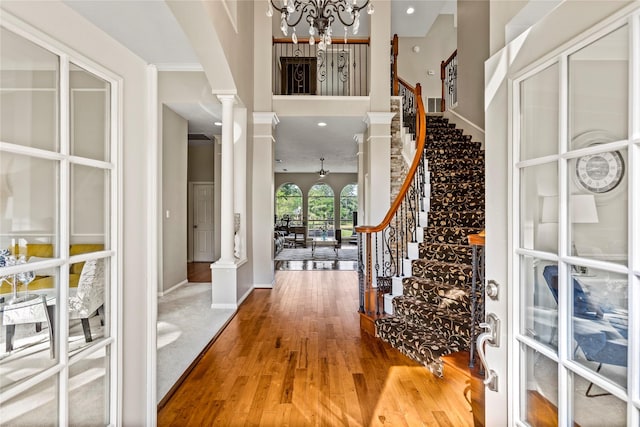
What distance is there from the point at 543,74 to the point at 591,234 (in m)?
0.55

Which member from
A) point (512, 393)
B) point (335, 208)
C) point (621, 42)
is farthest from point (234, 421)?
point (335, 208)

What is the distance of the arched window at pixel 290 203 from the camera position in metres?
Result: 14.9

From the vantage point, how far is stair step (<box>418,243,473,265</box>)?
3293mm

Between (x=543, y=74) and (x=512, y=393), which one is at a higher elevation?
(x=543, y=74)

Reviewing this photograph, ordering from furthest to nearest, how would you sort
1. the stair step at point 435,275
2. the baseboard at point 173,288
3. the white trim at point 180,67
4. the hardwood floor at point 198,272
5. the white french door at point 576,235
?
1. the hardwood floor at point 198,272
2. the baseboard at point 173,288
3. the white trim at point 180,67
4. the stair step at point 435,275
5. the white french door at point 576,235

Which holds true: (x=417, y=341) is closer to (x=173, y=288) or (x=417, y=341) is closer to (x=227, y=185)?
(x=227, y=185)

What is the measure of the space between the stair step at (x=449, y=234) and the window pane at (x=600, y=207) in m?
2.65

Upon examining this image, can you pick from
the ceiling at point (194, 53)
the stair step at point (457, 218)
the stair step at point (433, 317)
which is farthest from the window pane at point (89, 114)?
the stair step at point (457, 218)

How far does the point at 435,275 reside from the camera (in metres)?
3.33

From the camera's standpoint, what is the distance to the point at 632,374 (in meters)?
0.81

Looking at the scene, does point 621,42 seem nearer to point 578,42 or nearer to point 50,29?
point 578,42

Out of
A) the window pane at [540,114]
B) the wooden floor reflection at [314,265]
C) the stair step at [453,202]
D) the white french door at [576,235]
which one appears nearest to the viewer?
the white french door at [576,235]

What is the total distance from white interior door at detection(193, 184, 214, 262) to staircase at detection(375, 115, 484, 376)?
6.06m

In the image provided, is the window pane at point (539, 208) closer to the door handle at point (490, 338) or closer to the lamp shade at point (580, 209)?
the lamp shade at point (580, 209)
